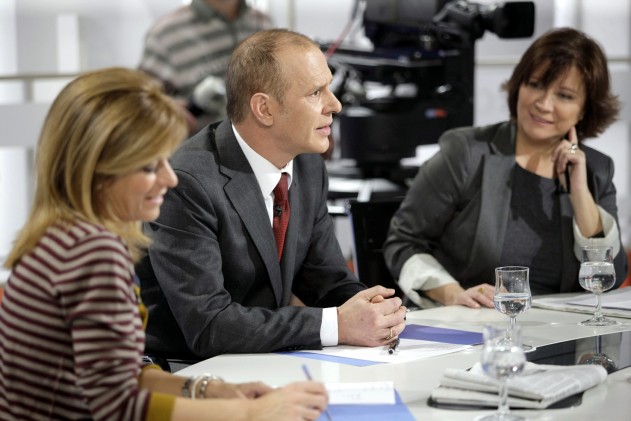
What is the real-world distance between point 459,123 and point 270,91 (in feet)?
5.27

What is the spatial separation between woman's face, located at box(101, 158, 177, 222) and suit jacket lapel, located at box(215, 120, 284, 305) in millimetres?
677

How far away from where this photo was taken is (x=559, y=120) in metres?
2.94

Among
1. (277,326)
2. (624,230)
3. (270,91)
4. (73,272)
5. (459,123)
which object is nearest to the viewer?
(73,272)

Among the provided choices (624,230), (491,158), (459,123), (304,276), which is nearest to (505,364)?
(304,276)

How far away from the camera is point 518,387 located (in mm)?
1702

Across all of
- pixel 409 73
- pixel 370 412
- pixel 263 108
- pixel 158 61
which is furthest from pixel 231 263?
pixel 158 61

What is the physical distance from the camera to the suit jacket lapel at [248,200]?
2.32m

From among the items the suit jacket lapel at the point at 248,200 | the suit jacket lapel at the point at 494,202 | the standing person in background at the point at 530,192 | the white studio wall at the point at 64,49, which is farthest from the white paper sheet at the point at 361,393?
the white studio wall at the point at 64,49

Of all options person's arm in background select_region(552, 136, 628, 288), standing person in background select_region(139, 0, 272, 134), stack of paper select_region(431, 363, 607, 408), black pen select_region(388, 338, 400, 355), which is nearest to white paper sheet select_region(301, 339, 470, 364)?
→ black pen select_region(388, 338, 400, 355)

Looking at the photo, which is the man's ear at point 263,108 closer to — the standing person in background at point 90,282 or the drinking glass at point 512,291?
the drinking glass at point 512,291

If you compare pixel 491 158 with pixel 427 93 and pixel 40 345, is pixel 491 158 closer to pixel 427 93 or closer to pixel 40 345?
pixel 427 93

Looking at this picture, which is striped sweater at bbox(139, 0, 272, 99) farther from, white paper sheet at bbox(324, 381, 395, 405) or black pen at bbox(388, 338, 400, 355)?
white paper sheet at bbox(324, 381, 395, 405)

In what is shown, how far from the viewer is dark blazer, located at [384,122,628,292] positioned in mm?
2893

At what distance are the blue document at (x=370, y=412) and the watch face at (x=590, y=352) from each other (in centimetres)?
42
